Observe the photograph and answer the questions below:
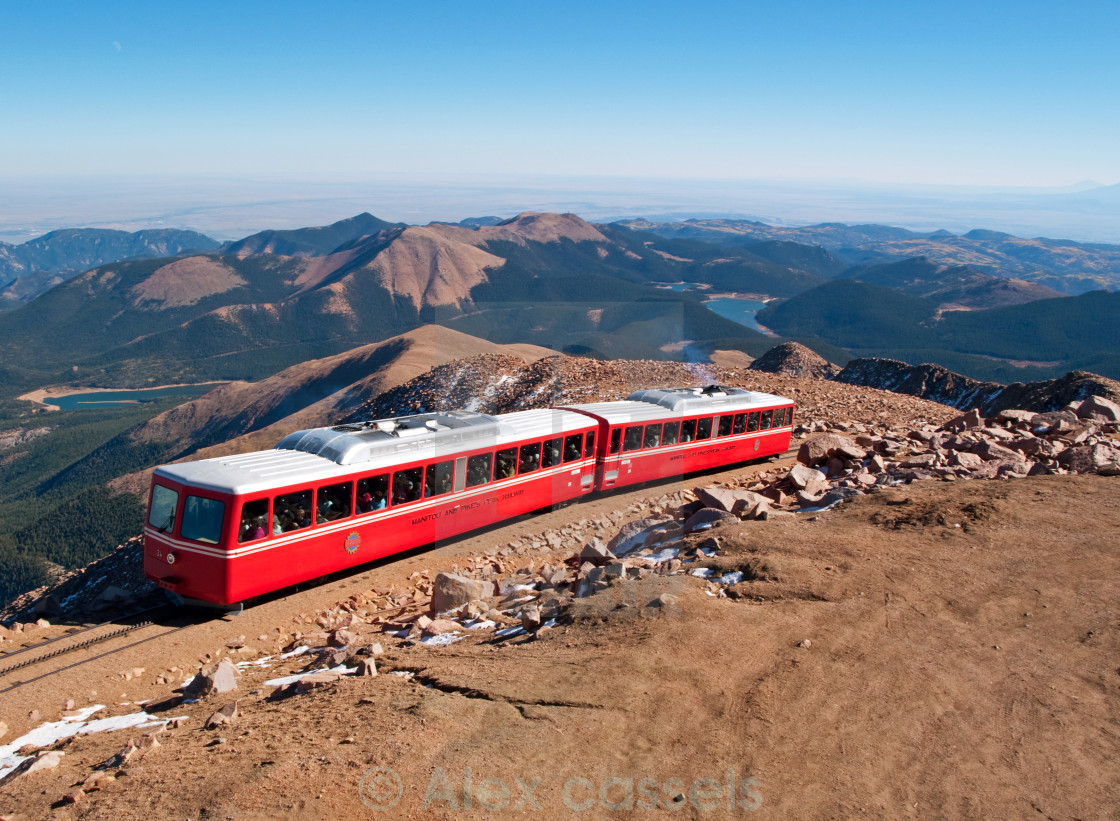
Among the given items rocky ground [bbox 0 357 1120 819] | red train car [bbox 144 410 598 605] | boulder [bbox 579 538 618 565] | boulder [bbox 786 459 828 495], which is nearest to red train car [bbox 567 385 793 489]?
red train car [bbox 144 410 598 605]

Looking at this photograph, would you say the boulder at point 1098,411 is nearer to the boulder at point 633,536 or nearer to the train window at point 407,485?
the boulder at point 633,536

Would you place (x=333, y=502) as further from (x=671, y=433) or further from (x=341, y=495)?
(x=671, y=433)

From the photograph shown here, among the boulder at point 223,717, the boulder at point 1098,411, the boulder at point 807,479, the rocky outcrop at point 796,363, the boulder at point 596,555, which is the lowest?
the rocky outcrop at point 796,363

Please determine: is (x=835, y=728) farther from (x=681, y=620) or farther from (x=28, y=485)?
(x=28, y=485)

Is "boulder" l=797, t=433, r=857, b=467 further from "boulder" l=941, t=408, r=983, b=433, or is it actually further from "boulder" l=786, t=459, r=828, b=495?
"boulder" l=941, t=408, r=983, b=433

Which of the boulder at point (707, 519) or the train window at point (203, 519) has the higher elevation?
the train window at point (203, 519)

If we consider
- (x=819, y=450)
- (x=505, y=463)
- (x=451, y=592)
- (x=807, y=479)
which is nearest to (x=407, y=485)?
(x=505, y=463)

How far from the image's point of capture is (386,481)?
16.1 meters

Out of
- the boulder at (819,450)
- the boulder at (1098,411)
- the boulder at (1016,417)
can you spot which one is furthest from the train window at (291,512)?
the boulder at (1098,411)

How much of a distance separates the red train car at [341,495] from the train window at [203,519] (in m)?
0.02

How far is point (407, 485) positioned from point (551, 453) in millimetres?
5052

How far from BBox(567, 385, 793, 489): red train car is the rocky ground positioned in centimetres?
446

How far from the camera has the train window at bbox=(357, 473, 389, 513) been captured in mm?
15664

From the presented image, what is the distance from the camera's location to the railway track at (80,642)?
1184 centimetres
